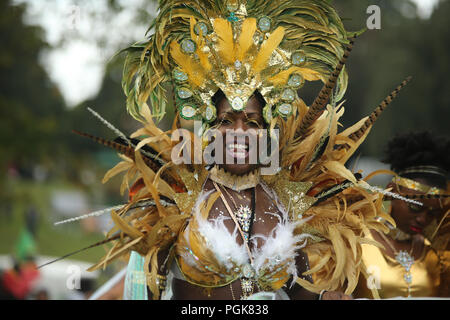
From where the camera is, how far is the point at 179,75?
239cm

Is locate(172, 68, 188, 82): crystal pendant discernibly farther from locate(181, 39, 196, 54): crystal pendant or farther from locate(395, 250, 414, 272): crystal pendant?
locate(395, 250, 414, 272): crystal pendant

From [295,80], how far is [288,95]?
0.08 meters

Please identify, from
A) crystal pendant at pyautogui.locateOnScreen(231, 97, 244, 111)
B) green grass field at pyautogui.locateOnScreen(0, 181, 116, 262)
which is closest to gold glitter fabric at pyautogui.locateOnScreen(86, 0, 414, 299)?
crystal pendant at pyautogui.locateOnScreen(231, 97, 244, 111)

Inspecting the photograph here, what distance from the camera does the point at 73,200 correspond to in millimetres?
14391

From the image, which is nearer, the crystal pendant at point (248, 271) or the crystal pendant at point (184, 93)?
the crystal pendant at point (248, 271)

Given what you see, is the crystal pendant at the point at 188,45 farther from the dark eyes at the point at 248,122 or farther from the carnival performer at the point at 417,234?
the carnival performer at the point at 417,234

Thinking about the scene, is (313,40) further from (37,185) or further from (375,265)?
(37,185)

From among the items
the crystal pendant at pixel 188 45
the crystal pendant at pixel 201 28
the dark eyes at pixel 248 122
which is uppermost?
the crystal pendant at pixel 201 28

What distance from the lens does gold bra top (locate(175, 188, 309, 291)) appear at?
221 cm

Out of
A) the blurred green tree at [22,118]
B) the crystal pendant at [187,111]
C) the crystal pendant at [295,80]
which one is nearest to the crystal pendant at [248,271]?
the crystal pendant at [187,111]

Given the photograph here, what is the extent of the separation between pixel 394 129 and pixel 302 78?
947cm

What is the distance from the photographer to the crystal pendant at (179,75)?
239cm

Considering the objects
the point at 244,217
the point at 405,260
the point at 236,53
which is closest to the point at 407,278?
the point at 405,260
